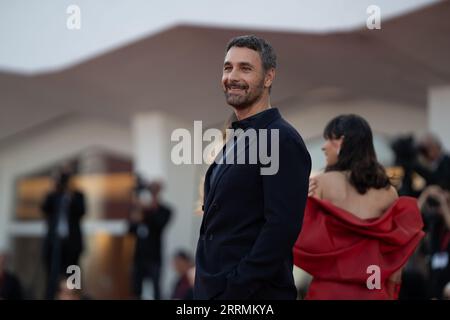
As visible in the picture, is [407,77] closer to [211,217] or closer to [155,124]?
[155,124]

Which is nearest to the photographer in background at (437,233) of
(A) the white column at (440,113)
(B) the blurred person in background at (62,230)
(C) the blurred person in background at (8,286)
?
(A) the white column at (440,113)

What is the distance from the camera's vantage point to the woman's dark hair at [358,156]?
161 inches

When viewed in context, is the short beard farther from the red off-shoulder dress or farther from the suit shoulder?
the red off-shoulder dress

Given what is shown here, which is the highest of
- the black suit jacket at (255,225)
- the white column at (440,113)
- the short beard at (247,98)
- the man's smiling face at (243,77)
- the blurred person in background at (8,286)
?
the white column at (440,113)

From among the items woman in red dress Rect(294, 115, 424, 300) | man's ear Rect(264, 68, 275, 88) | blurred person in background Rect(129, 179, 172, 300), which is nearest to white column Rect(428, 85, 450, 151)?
blurred person in background Rect(129, 179, 172, 300)

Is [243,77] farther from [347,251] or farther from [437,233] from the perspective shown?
[437,233]

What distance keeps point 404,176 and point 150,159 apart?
18.4ft

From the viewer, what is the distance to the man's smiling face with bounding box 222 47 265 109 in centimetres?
307

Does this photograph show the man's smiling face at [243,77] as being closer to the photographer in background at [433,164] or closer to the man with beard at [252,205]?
the man with beard at [252,205]

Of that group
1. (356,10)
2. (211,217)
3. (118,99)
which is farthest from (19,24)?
(211,217)

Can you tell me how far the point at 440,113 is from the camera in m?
9.09

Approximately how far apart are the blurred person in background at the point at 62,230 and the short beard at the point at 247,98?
6551mm

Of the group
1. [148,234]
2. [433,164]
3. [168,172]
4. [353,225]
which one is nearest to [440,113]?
[433,164]

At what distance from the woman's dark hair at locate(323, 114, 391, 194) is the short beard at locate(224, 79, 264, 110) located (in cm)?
113
